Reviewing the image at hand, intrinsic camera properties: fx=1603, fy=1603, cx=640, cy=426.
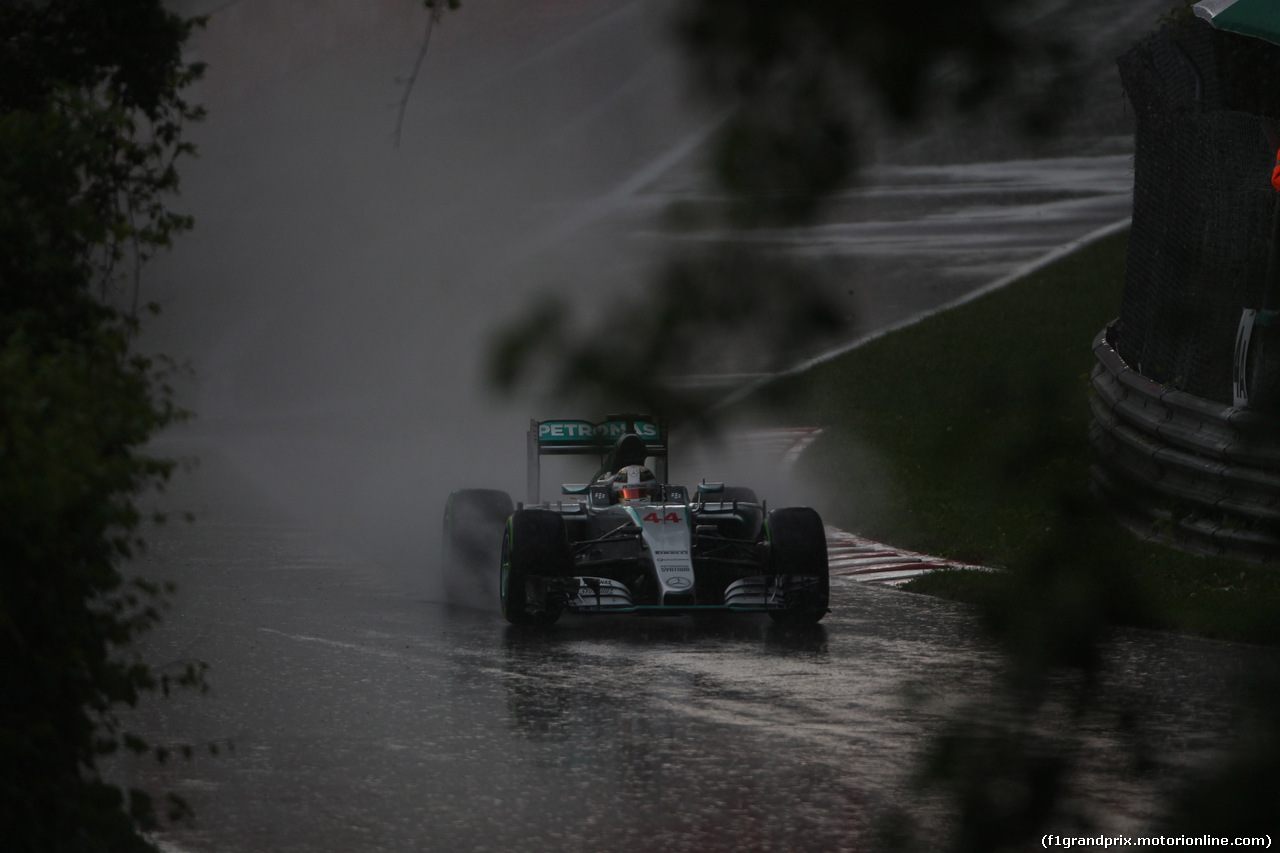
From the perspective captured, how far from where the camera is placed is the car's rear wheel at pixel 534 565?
987 cm

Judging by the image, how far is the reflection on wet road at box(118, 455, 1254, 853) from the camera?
5.73 m

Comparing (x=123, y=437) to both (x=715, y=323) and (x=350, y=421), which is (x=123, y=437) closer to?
(x=715, y=323)

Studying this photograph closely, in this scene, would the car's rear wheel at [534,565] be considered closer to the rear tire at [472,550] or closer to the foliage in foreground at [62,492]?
the rear tire at [472,550]

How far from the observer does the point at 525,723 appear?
7.38 metres

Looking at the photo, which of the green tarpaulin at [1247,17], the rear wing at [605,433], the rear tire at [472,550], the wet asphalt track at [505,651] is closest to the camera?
the rear wing at [605,433]

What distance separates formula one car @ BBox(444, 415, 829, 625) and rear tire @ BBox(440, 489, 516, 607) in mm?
409

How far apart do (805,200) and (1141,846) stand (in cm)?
86

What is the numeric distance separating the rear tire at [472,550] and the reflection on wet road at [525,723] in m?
0.32

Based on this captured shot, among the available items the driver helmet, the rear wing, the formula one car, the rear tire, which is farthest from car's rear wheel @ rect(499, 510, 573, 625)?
the rear wing

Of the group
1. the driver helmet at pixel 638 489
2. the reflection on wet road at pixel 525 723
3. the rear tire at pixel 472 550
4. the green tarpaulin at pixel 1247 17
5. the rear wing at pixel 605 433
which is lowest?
the reflection on wet road at pixel 525 723

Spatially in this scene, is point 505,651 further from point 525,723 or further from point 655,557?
point 525,723

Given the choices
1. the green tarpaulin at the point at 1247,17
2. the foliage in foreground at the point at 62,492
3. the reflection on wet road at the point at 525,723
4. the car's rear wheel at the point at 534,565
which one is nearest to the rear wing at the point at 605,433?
the reflection on wet road at the point at 525,723

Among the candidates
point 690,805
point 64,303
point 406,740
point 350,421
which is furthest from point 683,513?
point 350,421

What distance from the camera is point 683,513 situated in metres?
10.2
